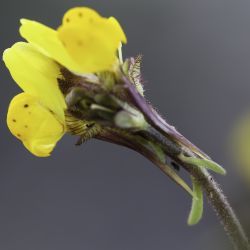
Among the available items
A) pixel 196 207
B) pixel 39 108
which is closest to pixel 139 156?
pixel 39 108

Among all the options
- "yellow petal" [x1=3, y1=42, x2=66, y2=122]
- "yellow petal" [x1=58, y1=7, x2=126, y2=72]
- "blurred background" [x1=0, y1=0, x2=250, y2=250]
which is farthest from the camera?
"blurred background" [x1=0, y1=0, x2=250, y2=250]

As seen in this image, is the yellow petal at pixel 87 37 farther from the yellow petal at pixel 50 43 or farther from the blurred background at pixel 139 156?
the blurred background at pixel 139 156

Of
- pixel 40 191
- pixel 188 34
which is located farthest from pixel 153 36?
pixel 40 191

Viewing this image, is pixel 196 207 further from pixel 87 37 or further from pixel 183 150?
pixel 87 37

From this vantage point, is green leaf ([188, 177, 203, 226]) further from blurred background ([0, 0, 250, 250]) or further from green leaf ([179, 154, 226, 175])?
blurred background ([0, 0, 250, 250])

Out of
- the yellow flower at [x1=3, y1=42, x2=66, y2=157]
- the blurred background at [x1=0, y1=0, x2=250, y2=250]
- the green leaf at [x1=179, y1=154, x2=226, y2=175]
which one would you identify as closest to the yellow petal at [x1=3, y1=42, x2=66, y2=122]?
the yellow flower at [x1=3, y1=42, x2=66, y2=157]

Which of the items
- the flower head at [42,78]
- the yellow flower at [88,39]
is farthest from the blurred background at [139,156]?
the yellow flower at [88,39]
